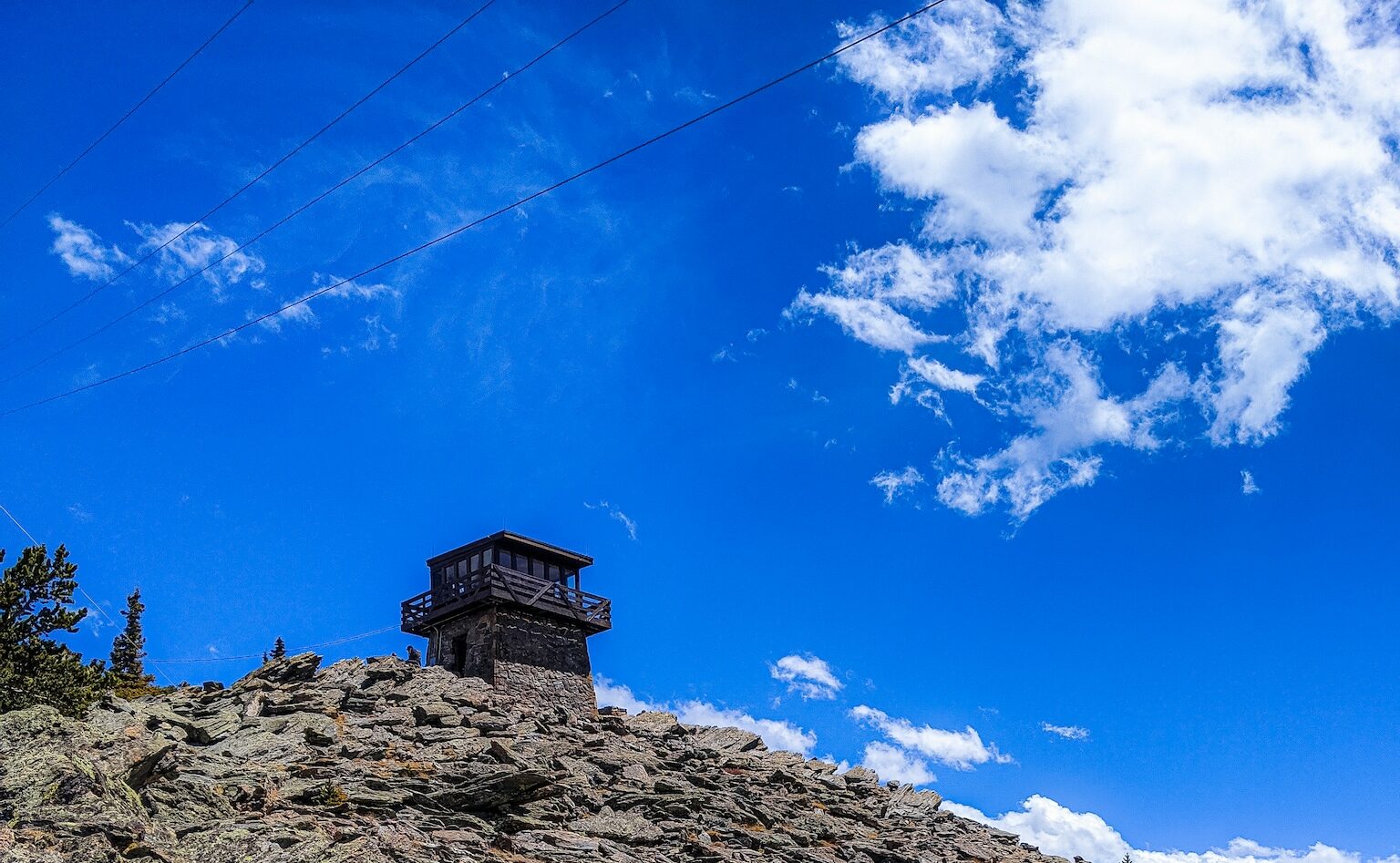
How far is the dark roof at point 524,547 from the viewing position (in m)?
41.9

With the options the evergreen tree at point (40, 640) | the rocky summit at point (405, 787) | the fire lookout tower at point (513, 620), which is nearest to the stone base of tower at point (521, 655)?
Answer: the fire lookout tower at point (513, 620)

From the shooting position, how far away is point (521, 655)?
1593 inches

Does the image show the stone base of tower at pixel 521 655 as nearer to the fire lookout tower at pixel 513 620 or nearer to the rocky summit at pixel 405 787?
the fire lookout tower at pixel 513 620

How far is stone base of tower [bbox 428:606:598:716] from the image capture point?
3966 cm

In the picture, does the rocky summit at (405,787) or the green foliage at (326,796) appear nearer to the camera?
the rocky summit at (405,787)

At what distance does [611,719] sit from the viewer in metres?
34.2

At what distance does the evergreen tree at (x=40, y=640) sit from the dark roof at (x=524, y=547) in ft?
60.6

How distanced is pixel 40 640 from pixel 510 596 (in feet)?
61.3

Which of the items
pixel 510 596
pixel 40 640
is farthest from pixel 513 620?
pixel 40 640

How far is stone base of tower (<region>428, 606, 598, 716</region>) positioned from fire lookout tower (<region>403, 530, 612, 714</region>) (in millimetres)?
38

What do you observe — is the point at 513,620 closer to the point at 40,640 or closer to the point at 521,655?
the point at 521,655

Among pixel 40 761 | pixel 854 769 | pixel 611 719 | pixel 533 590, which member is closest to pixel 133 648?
pixel 533 590

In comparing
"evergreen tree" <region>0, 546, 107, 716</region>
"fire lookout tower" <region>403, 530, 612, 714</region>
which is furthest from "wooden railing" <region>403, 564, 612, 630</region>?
"evergreen tree" <region>0, 546, 107, 716</region>

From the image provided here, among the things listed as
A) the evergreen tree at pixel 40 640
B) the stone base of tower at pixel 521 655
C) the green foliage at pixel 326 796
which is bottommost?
the green foliage at pixel 326 796
